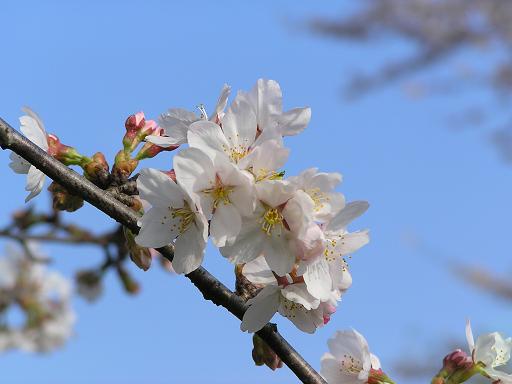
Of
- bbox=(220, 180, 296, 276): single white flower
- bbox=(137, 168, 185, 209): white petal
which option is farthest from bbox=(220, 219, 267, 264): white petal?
bbox=(137, 168, 185, 209): white petal

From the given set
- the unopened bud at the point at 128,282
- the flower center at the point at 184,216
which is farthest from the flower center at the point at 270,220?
the unopened bud at the point at 128,282

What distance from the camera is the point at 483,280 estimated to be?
1103cm

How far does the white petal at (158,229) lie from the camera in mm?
953

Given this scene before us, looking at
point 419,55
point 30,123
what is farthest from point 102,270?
point 419,55

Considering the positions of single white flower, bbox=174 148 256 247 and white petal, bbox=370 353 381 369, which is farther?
white petal, bbox=370 353 381 369

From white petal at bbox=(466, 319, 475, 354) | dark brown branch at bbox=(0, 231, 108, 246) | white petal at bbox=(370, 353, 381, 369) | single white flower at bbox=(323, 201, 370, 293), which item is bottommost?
white petal at bbox=(466, 319, 475, 354)

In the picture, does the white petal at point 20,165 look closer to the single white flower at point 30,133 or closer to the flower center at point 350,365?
the single white flower at point 30,133

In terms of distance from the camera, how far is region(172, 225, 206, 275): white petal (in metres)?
0.93

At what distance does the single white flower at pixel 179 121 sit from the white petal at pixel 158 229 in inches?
4.7

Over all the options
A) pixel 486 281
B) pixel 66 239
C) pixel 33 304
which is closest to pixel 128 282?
pixel 66 239

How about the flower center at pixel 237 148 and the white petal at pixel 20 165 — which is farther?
the white petal at pixel 20 165

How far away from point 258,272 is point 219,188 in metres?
0.16

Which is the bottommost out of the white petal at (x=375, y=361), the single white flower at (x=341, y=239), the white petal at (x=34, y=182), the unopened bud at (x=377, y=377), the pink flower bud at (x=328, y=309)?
the unopened bud at (x=377, y=377)

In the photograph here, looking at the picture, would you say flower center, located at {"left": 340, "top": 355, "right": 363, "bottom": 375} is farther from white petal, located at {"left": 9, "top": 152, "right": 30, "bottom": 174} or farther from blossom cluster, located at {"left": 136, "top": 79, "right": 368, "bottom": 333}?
white petal, located at {"left": 9, "top": 152, "right": 30, "bottom": 174}
